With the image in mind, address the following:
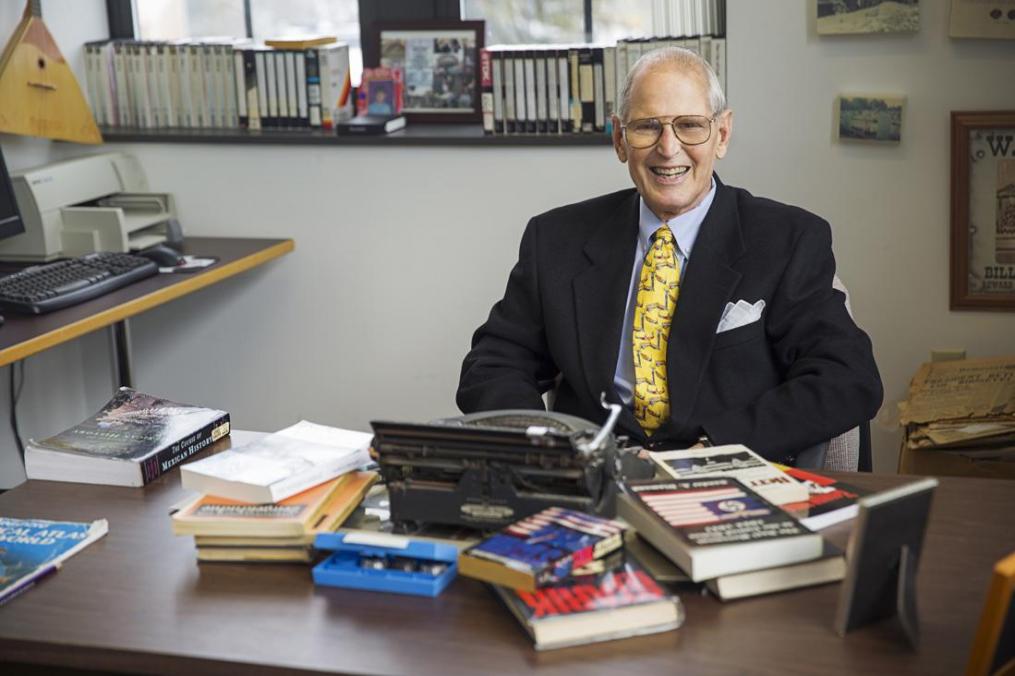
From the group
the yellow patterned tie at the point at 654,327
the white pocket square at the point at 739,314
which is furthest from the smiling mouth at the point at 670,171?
the white pocket square at the point at 739,314

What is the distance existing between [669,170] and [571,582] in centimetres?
107

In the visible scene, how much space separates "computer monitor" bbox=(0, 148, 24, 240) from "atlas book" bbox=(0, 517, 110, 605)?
161 cm

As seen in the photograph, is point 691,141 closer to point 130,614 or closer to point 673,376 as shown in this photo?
point 673,376

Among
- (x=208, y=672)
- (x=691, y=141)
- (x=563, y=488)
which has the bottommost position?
(x=208, y=672)

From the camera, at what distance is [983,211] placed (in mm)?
3219

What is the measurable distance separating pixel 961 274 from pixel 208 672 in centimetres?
245

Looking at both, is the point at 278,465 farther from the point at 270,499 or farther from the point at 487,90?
the point at 487,90

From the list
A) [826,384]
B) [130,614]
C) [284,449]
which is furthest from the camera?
[826,384]

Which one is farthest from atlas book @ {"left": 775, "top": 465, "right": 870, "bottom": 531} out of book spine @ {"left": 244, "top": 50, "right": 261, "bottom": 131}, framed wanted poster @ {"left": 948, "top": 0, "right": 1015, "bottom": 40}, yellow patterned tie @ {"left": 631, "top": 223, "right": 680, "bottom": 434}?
book spine @ {"left": 244, "top": 50, "right": 261, "bottom": 131}

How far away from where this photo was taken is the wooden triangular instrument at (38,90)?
345 cm

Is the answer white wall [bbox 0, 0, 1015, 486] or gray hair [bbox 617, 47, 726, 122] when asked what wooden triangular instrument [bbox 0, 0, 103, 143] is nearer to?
white wall [bbox 0, 0, 1015, 486]

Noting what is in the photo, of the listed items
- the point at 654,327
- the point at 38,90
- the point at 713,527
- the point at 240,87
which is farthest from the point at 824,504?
the point at 38,90

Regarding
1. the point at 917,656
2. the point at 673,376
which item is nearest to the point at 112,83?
the point at 673,376

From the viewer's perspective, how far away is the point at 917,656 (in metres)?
1.33
